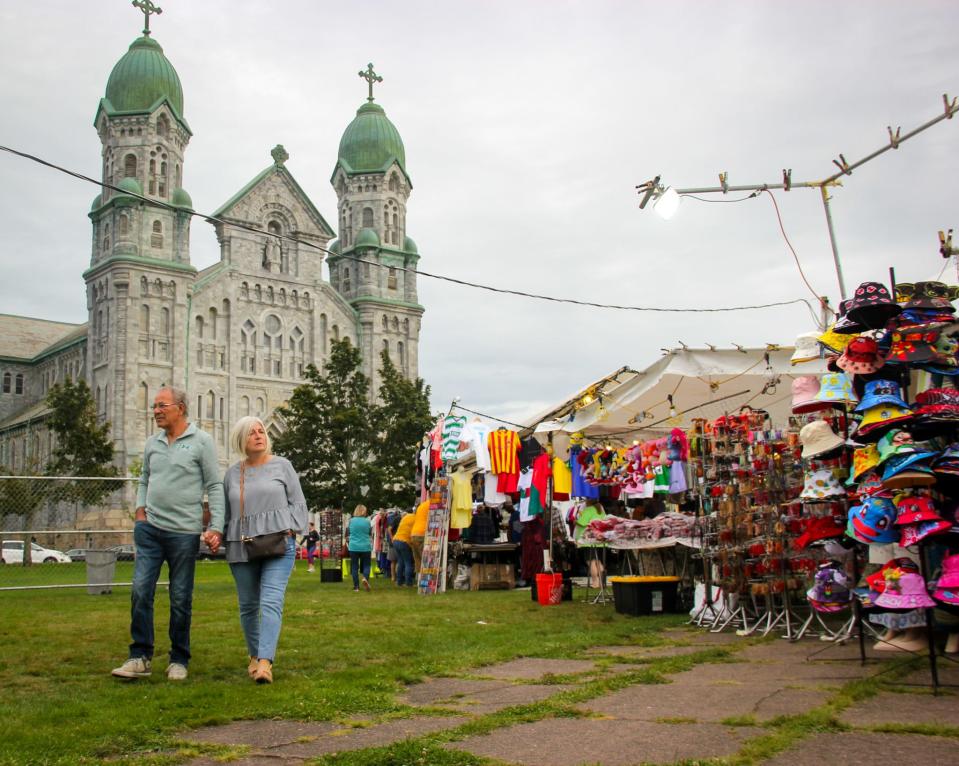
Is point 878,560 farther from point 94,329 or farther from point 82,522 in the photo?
point 94,329

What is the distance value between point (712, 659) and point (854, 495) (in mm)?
1713

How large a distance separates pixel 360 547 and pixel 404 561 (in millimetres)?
1482

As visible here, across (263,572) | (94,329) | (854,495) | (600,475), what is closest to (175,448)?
(263,572)

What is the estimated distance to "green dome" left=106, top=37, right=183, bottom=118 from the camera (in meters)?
60.2

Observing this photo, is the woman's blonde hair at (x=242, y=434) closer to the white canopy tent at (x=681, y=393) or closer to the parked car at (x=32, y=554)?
the white canopy tent at (x=681, y=393)

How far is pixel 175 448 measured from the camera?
7230 mm

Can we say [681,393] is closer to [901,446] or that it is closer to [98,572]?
[901,446]

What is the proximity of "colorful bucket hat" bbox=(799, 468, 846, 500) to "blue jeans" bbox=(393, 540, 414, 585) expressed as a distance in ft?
41.9

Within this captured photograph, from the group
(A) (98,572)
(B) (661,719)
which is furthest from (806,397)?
(A) (98,572)

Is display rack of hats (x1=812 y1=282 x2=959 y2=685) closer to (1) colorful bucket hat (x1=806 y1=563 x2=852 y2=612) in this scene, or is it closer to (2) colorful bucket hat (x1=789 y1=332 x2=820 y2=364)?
(1) colorful bucket hat (x1=806 y1=563 x2=852 y2=612)

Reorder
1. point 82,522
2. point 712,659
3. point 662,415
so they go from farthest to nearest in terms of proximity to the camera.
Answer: point 82,522 < point 662,415 < point 712,659

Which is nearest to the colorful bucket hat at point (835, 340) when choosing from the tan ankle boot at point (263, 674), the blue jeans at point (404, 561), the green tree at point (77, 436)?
the tan ankle boot at point (263, 674)

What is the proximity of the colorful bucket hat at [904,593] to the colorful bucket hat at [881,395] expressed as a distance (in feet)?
3.70

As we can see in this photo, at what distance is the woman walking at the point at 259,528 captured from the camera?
6961mm
